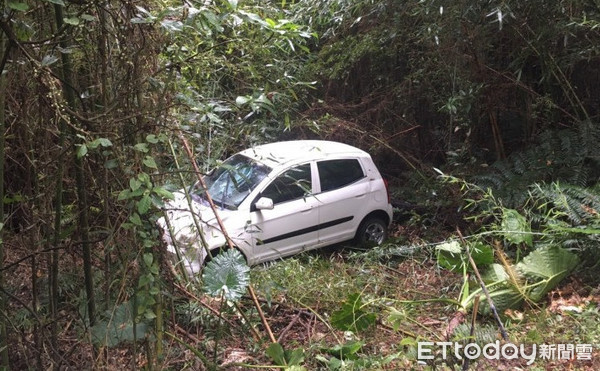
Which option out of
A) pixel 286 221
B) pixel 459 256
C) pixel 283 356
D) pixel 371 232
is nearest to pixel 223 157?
pixel 283 356

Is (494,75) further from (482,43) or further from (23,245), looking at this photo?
(23,245)

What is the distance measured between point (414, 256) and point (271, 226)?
5.43 ft

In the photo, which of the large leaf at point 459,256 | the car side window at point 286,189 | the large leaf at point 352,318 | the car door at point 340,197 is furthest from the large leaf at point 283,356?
the car door at point 340,197

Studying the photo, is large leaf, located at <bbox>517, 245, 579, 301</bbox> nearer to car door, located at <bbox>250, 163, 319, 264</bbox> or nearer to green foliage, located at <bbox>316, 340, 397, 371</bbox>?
green foliage, located at <bbox>316, 340, 397, 371</bbox>

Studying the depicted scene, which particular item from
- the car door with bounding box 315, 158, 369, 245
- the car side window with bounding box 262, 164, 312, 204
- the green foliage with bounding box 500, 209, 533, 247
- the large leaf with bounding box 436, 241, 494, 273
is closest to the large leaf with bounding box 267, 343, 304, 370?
the large leaf with bounding box 436, 241, 494, 273

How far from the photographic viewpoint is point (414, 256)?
5.71m

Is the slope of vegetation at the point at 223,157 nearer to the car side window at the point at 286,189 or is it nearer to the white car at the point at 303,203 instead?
the white car at the point at 303,203

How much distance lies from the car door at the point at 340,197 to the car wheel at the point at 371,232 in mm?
154

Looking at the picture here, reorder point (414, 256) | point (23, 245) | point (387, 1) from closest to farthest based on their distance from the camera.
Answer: point (23, 245) < point (414, 256) < point (387, 1)

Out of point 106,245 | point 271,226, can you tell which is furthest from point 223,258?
point 271,226

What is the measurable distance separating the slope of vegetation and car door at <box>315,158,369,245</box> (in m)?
0.38

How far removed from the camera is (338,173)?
278 inches

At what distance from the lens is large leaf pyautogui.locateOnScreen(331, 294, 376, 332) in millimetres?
3768

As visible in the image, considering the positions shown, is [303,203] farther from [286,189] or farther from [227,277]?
[227,277]
